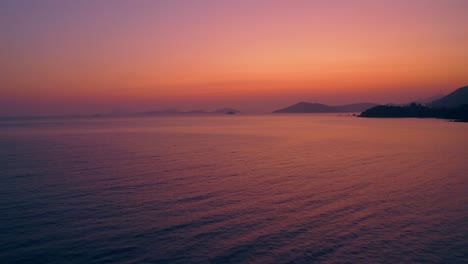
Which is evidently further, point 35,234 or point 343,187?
point 343,187

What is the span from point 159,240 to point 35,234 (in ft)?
18.5

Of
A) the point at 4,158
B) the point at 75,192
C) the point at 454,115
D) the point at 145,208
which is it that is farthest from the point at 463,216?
the point at 454,115

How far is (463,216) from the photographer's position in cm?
1723

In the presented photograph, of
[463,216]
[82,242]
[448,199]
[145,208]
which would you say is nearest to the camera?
[82,242]

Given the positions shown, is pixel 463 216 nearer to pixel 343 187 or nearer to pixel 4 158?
pixel 343 187

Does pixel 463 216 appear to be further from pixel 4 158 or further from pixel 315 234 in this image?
pixel 4 158

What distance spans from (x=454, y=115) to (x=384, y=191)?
159400 millimetres

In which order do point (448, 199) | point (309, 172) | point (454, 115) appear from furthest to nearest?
point (454, 115), point (309, 172), point (448, 199)

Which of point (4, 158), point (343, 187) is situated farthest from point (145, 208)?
point (4, 158)

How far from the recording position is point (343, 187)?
23453mm

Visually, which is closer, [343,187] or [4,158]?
[343,187]

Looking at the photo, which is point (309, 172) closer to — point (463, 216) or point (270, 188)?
point (270, 188)

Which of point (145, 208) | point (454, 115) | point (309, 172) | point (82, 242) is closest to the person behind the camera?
point (82, 242)

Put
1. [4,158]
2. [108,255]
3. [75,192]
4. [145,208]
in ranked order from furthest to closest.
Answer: [4,158] < [75,192] < [145,208] < [108,255]
